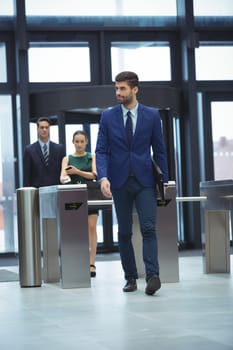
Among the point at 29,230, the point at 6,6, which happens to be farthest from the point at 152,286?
the point at 6,6

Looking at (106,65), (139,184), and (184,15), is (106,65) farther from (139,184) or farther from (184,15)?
(139,184)

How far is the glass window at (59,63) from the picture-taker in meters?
14.5

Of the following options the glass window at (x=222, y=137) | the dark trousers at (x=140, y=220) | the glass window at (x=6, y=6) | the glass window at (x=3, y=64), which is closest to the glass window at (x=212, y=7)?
the glass window at (x=222, y=137)

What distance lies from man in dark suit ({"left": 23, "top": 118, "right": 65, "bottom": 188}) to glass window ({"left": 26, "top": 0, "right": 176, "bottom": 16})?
18.5ft

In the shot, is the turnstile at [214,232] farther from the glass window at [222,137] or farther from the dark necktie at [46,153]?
the glass window at [222,137]

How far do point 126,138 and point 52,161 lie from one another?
232 cm

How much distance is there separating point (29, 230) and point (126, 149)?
5.92 ft

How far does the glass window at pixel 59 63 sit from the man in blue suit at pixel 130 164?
7.45m

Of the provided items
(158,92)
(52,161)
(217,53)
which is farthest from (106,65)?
(52,161)

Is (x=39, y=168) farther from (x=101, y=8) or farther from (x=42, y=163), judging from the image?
(x=101, y=8)

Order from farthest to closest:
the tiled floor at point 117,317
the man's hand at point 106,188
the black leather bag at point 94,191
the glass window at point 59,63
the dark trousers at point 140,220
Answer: the glass window at point 59,63 < the black leather bag at point 94,191 < the dark trousers at point 140,220 < the man's hand at point 106,188 < the tiled floor at point 117,317

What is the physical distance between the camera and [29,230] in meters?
8.39

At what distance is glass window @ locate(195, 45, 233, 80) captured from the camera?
14977mm

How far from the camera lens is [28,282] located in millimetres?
8219
